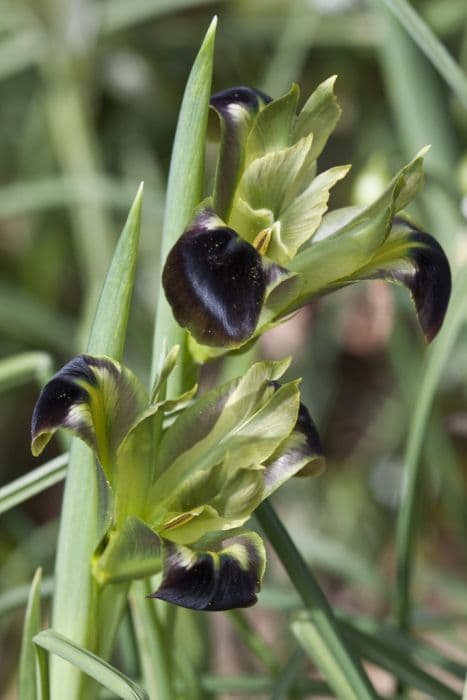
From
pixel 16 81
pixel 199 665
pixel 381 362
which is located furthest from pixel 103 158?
pixel 199 665

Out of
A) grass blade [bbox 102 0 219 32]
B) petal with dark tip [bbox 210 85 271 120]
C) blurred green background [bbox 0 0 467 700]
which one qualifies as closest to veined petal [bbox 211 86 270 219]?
petal with dark tip [bbox 210 85 271 120]

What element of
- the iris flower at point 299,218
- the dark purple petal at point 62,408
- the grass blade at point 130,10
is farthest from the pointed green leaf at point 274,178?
the grass blade at point 130,10

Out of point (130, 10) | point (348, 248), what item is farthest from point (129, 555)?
point (130, 10)

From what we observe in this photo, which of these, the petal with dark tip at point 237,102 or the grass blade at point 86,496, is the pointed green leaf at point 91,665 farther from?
the petal with dark tip at point 237,102

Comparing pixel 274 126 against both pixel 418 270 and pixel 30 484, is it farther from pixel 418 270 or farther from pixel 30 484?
pixel 30 484

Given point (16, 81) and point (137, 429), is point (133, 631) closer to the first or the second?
point (137, 429)

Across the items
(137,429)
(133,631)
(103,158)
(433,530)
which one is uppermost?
(137,429)

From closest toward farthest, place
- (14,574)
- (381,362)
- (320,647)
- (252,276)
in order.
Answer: (252,276), (320,647), (14,574), (381,362)
